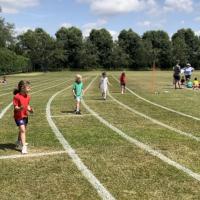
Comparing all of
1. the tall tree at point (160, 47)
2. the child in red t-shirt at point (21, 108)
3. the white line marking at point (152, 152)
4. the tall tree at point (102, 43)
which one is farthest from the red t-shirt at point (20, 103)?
the tall tree at point (160, 47)

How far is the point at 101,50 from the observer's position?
138500 mm

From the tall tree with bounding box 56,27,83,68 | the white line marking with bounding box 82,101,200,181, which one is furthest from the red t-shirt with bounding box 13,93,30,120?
the tall tree with bounding box 56,27,83,68

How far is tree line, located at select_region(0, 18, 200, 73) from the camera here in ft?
421

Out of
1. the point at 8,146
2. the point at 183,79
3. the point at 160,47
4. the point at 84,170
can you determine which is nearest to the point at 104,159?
the point at 84,170

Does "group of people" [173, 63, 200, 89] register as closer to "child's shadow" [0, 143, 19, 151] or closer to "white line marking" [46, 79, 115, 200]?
"white line marking" [46, 79, 115, 200]

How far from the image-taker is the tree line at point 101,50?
128 m

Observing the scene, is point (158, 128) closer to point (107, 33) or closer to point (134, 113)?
point (134, 113)

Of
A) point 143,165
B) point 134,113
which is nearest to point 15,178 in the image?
point 143,165

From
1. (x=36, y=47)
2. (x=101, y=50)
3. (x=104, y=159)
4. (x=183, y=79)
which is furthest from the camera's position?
(x=101, y=50)

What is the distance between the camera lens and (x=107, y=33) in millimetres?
140500

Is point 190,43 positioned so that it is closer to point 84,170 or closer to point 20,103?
point 20,103

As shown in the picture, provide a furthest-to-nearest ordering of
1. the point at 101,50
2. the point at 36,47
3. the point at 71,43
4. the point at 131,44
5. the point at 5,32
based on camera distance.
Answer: the point at 131,44
the point at 101,50
the point at 71,43
the point at 36,47
the point at 5,32

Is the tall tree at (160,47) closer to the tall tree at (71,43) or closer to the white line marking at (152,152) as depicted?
the tall tree at (71,43)

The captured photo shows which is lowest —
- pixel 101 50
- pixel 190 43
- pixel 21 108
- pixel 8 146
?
pixel 8 146
